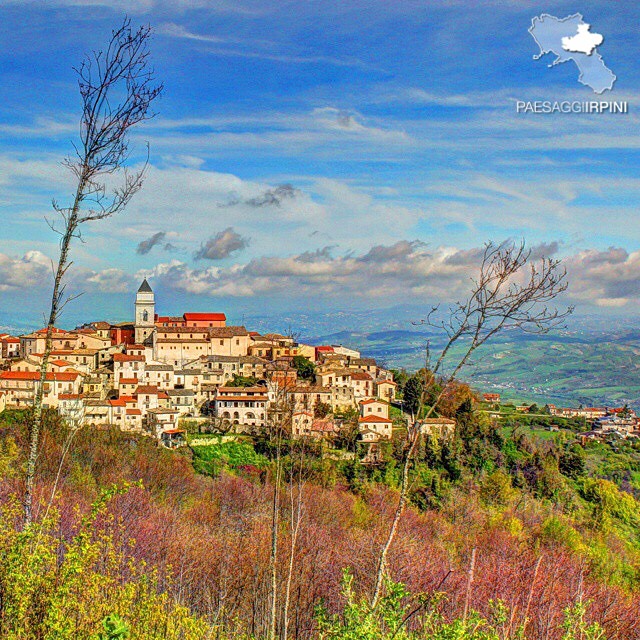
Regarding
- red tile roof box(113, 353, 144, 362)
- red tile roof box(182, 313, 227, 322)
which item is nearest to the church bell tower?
red tile roof box(182, 313, 227, 322)

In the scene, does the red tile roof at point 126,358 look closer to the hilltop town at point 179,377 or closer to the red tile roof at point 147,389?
the hilltop town at point 179,377

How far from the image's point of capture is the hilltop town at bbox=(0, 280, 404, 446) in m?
44.4

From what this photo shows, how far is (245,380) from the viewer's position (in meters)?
51.5

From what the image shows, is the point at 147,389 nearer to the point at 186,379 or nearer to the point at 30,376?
the point at 186,379

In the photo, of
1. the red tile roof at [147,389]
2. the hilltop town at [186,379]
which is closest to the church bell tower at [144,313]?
the hilltop town at [186,379]

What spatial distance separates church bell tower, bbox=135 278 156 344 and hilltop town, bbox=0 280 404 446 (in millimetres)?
100

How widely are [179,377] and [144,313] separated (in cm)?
1276

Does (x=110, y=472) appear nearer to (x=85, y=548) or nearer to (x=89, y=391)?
(x=89, y=391)

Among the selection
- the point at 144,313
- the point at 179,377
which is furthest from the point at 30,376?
the point at 144,313

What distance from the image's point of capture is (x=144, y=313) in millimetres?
61188

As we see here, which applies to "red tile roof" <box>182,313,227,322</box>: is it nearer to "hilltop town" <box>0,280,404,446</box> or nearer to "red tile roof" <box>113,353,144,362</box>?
"hilltop town" <box>0,280,404,446</box>

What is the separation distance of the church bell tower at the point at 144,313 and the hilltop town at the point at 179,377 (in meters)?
0.10

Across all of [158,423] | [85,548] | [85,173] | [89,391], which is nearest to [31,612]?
[85,548]

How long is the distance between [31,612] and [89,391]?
146ft
